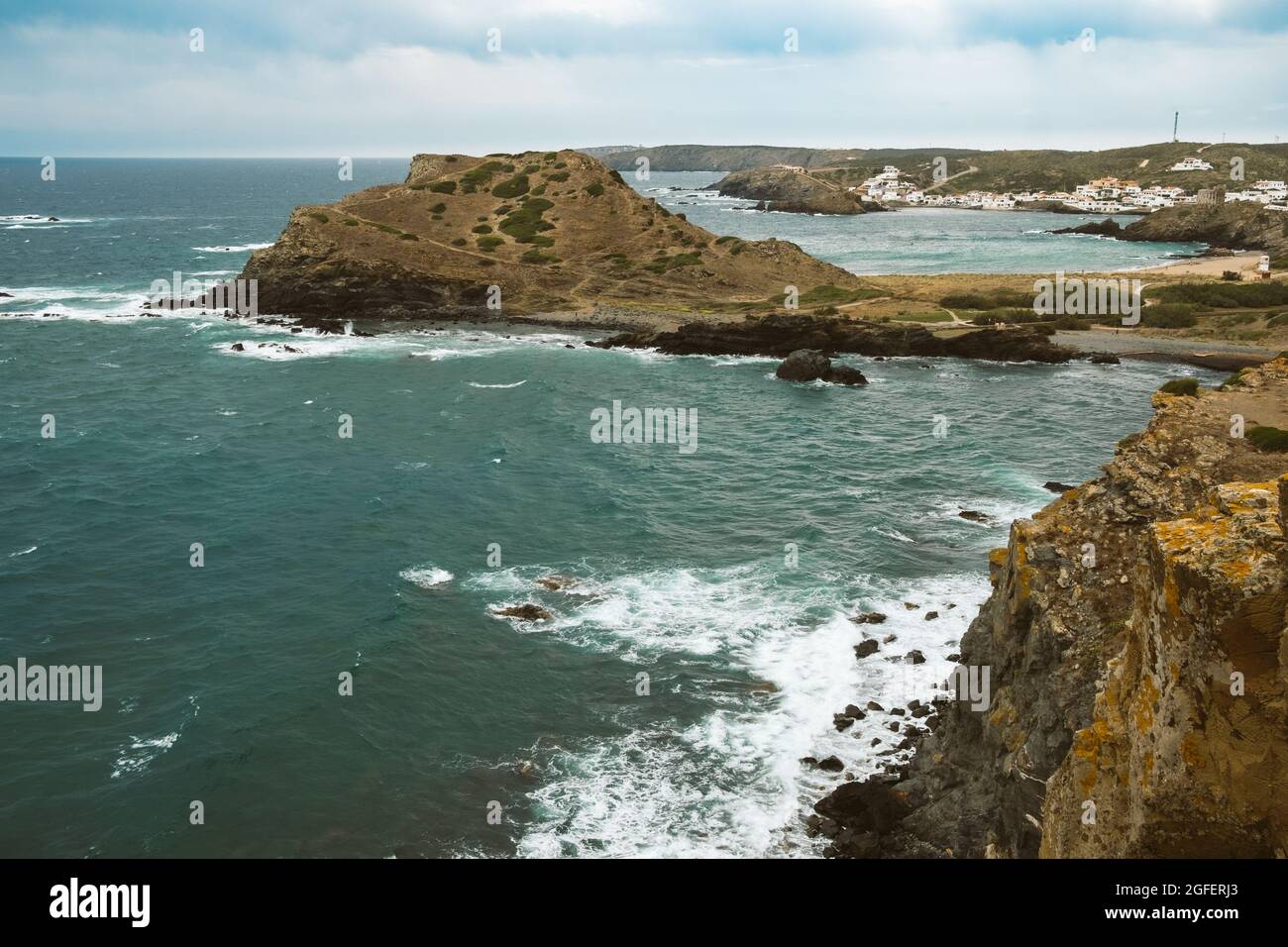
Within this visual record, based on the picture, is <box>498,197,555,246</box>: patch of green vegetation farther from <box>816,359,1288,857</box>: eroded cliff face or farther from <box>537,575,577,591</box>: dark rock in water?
<box>816,359,1288,857</box>: eroded cliff face

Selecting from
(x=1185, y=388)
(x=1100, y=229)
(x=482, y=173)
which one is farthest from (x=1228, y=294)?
(x=1100, y=229)

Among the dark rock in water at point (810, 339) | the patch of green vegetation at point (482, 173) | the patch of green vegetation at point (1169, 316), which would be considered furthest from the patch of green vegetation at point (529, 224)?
the patch of green vegetation at point (1169, 316)

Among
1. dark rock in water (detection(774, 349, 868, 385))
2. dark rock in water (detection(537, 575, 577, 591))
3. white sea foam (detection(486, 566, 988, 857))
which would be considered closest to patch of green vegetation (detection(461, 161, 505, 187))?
dark rock in water (detection(774, 349, 868, 385))

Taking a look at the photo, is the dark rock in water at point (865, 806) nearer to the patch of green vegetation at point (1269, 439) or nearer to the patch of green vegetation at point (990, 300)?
the patch of green vegetation at point (1269, 439)

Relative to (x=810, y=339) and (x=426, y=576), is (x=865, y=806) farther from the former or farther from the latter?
(x=810, y=339)
